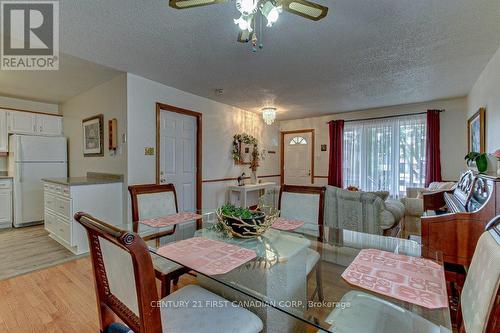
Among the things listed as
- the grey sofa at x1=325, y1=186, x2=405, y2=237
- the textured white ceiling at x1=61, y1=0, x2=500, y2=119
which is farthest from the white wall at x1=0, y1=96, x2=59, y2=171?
the grey sofa at x1=325, y1=186, x2=405, y2=237

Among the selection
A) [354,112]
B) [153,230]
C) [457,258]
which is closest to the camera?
[457,258]

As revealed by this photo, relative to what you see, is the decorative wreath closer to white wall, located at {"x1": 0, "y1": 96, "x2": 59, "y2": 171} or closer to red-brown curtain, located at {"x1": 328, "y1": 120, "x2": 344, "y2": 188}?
red-brown curtain, located at {"x1": 328, "y1": 120, "x2": 344, "y2": 188}

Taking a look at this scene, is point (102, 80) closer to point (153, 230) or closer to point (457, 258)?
point (153, 230)

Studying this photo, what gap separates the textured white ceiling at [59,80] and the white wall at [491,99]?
4.44 metres

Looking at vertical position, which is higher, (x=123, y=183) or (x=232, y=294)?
(x=123, y=183)

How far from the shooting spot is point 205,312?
3.72 ft

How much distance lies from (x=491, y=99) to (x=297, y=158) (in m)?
3.99

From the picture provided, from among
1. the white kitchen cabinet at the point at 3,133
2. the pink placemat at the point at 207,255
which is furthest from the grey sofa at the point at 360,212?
the white kitchen cabinet at the point at 3,133

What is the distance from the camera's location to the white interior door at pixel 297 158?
6.21 metres

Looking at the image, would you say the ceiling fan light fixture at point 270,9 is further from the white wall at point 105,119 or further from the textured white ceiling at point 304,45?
the white wall at point 105,119

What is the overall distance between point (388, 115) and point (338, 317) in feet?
16.3

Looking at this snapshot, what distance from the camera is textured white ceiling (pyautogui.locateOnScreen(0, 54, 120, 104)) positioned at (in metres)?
3.01

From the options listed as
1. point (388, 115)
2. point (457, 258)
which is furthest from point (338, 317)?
point (388, 115)

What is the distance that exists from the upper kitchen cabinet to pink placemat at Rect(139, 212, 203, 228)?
4.13 meters
